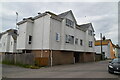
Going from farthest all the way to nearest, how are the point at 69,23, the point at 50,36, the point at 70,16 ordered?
1. the point at 70,16
2. the point at 69,23
3. the point at 50,36

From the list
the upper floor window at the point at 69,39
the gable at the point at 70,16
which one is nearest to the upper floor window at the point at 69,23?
the gable at the point at 70,16

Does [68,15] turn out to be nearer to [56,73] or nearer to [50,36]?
[50,36]

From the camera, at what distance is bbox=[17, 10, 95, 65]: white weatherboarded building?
20000 mm

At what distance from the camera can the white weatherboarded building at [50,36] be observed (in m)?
20.0

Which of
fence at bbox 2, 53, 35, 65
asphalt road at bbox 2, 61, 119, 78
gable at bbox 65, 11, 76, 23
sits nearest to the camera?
asphalt road at bbox 2, 61, 119, 78

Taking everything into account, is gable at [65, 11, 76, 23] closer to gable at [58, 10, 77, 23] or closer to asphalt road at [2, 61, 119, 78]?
gable at [58, 10, 77, 23]

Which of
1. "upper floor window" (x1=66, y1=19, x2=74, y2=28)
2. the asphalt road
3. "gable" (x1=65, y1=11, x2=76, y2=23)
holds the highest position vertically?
"gable" (x1=65, y1=11, x2=76, y2=23)

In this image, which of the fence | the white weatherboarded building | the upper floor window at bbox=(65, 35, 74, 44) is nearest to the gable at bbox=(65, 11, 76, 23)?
the white weatherboarded building

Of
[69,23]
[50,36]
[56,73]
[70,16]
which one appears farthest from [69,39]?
[56,73]

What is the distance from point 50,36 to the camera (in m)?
19.8

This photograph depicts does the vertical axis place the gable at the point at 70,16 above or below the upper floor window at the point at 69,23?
above

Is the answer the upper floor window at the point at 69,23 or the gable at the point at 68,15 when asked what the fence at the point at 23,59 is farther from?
the upper floor window at the point at 69,23

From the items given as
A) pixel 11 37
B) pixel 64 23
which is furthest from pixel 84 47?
pixel 11 37

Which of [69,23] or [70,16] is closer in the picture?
[69,23]
